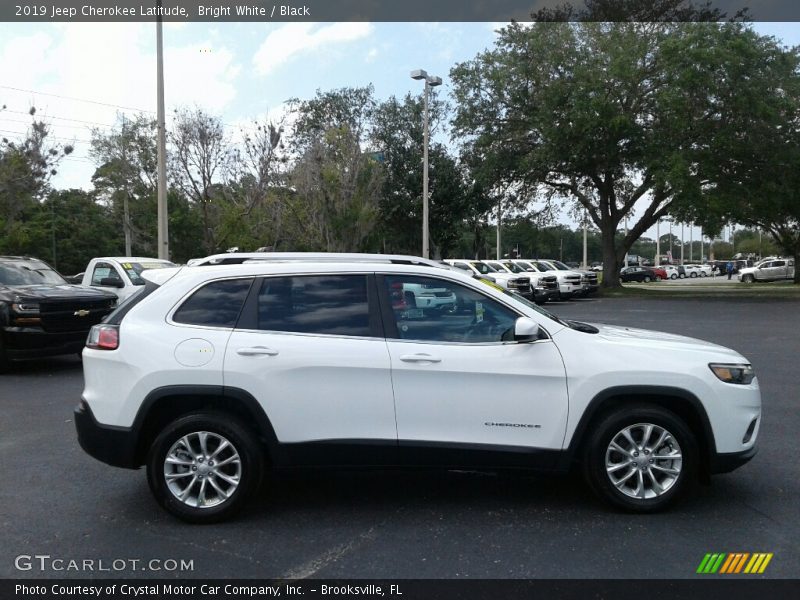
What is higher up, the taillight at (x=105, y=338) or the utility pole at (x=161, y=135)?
A: the utility pole at (x=161, y=135)

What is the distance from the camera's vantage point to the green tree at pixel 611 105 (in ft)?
90.9

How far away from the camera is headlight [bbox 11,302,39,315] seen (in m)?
10.3

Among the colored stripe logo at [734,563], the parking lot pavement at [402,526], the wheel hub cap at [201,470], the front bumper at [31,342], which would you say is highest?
the front bumper at [31,342]

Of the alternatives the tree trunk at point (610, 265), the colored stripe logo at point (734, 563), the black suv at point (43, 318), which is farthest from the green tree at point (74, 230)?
the colored stripe logo at point (734, 563)

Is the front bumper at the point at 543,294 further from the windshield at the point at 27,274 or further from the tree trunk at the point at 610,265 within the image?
the windshield at the point at 27,274

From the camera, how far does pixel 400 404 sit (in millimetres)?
4668

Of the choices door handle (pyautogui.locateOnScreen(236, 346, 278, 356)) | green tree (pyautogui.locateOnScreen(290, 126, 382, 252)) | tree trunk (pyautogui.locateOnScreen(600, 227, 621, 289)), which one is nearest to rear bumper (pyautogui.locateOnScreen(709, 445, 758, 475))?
door handle (pyautogui.locateOnScreen(236, 346, 278, 356))

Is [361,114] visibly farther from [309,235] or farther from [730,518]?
[730,518]

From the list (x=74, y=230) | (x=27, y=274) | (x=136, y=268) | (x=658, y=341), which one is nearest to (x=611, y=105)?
(x=136, y=268)

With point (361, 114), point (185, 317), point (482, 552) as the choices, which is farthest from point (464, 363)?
point (361, 114)

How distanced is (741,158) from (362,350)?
28465mm

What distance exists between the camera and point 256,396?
15.3 ft

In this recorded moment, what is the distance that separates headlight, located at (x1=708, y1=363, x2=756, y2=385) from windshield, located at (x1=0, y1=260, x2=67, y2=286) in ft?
A: 34.8

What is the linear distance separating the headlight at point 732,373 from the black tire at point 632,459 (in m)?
0.42
